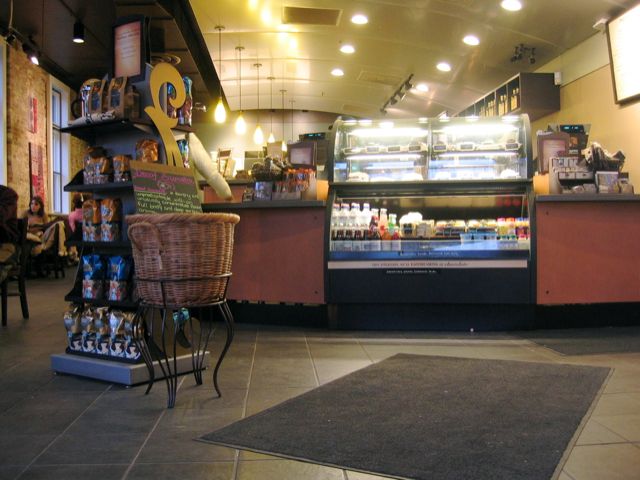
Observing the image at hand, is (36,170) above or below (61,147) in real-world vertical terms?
below

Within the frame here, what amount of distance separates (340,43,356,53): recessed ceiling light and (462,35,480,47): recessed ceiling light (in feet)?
6.45

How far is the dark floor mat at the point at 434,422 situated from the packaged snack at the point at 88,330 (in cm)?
134

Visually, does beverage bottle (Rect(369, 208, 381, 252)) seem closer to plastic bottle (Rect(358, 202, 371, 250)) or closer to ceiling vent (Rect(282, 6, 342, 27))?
plastic bottle (Rect(358, 202, 371, 250))

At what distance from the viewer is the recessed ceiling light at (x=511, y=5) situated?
6.87 meters

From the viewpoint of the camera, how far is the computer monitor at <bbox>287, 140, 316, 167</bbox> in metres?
6.44

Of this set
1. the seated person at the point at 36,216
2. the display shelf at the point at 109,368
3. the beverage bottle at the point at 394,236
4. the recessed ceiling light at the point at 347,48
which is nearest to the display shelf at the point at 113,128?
the display shelf at the point at 109,368

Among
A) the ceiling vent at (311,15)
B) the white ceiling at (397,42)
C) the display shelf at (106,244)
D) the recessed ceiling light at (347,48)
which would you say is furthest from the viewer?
the recessed ceiling light at (347,48)

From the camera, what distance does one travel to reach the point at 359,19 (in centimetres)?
830

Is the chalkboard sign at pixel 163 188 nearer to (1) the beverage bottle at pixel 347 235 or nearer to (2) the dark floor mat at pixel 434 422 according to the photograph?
(2) the dark floor mat at pixel 434 422

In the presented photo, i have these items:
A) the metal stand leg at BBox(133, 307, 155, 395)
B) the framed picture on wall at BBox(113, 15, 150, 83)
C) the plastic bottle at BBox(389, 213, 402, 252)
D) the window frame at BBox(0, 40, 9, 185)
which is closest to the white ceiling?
the window frame at BBox(0, 40, 9, 185)

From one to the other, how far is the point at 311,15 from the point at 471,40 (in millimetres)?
2283

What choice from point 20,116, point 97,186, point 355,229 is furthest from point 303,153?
point 20,116

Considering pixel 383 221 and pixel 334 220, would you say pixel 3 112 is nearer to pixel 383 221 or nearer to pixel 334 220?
pixel 334 220

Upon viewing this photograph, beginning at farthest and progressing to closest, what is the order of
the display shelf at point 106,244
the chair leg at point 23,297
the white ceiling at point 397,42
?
the white ceiling at point 397,42 → the chair leg at point 23,297 → the display shelf at point 106,244
